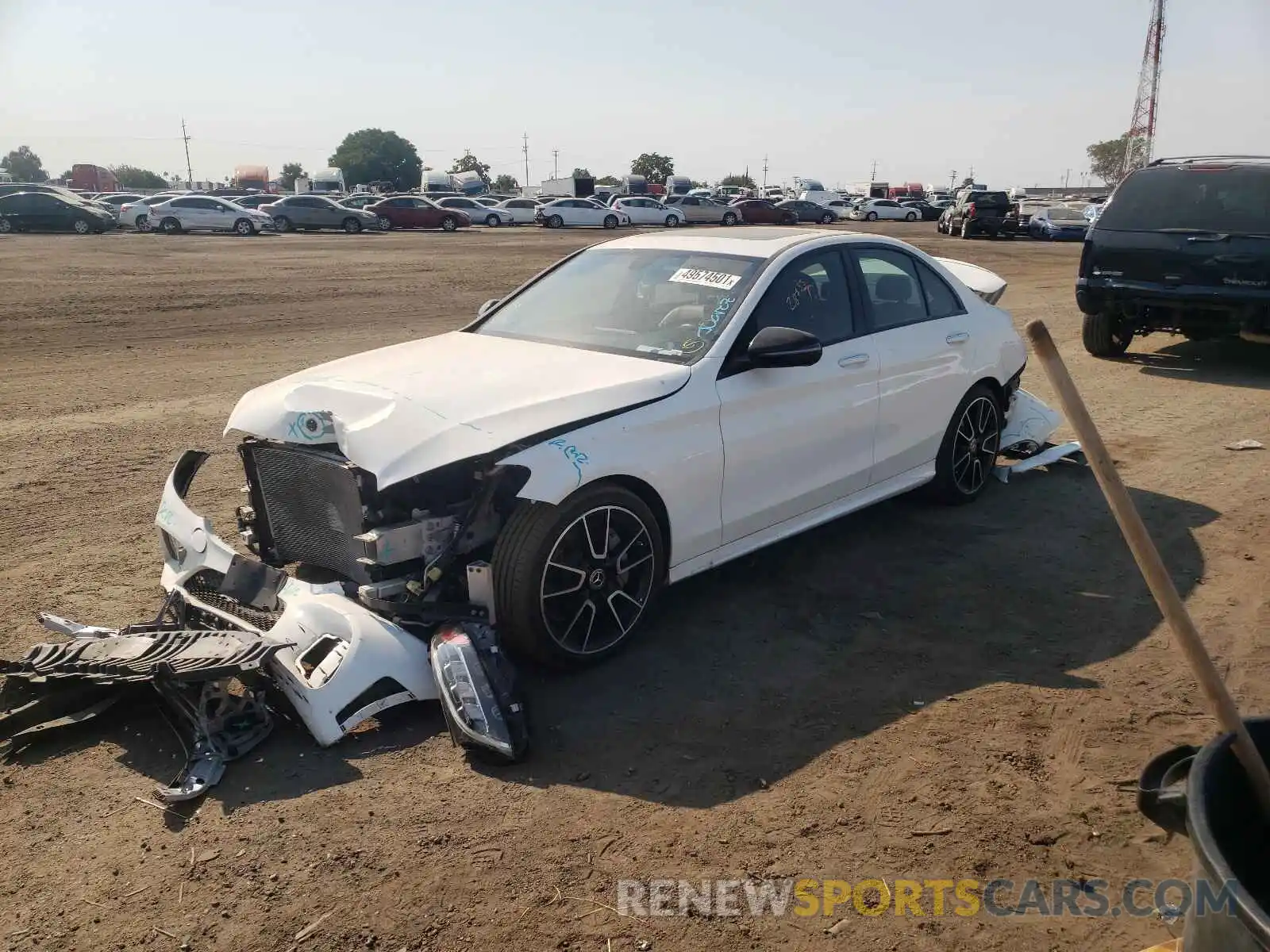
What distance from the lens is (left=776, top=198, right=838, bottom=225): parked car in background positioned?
49.4 metres

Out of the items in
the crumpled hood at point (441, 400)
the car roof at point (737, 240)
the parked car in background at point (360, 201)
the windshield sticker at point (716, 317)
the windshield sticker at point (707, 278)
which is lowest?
the crumpled hood at point (441, 400)

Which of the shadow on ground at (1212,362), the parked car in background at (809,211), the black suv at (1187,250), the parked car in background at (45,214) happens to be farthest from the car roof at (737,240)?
the parked car in background at (809,211)

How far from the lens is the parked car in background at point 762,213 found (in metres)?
45.6

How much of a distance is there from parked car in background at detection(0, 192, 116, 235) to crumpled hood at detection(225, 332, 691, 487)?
3461 centimetres

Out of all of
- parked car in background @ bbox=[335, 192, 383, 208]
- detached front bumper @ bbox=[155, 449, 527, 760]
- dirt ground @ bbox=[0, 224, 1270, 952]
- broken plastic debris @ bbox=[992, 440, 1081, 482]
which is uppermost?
parked car in background @ bbox=[335, 192, 383, 208]

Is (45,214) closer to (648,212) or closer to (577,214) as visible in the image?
(577,214)

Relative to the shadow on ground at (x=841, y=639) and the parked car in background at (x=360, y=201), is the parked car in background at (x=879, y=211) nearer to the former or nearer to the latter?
the parked car in background at (x=360, y=201)

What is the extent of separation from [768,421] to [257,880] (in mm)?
2895

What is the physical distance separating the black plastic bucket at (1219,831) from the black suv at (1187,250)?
8.90 metres

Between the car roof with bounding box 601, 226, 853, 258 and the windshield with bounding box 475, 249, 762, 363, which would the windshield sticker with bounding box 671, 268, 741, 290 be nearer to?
the windshield with bounding box 475, 249, 762, 363

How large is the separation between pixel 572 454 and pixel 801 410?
146cm

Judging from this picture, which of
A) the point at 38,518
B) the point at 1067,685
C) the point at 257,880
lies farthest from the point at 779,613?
the point at 38,518

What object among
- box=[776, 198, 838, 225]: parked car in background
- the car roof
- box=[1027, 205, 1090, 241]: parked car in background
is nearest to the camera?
the car roof

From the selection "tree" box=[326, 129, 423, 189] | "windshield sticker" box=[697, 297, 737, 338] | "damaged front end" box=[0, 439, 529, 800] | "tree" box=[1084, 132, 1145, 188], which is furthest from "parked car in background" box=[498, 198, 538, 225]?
"tree" box=[1084, 132, 1145, 188]
